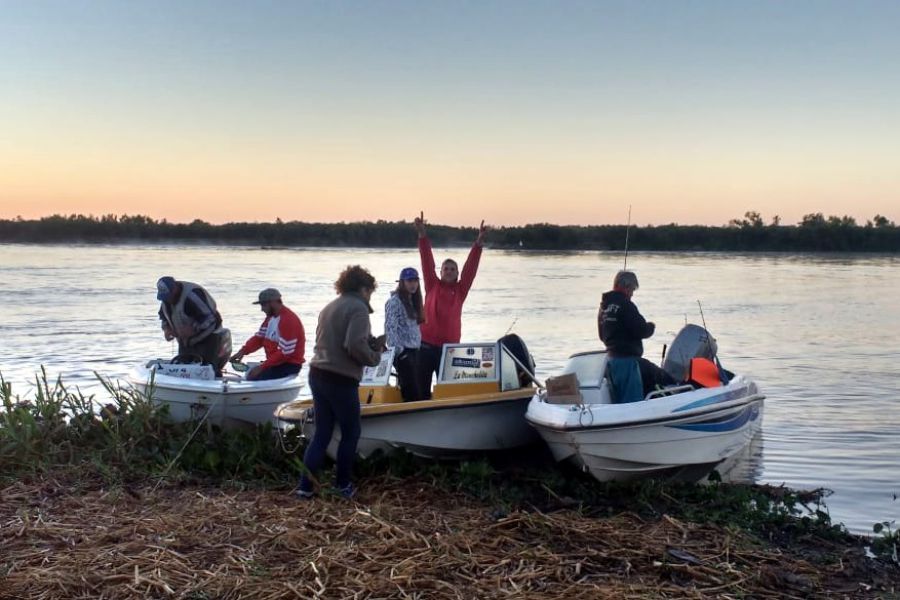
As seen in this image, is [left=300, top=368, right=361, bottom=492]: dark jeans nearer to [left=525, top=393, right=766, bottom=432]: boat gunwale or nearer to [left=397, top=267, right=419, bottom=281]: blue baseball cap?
[left=525, top=393, right=766, bottom=432]: boat gunwale

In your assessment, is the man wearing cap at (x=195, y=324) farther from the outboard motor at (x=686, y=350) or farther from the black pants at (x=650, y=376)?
the outboard motor at (x=686, y=350)

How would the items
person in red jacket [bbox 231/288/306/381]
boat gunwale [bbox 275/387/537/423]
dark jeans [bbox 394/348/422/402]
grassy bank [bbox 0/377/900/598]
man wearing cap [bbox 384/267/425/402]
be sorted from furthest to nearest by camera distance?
person in red jacket [bbox 231/288/306/381]
dark jeans [bbox 394/348/422/402]
man wearing cap [bbox 384/267/425/402]
boat gunwale [bbox 275/387/537/423]
grassy bank [bbox 0/377/900/598]

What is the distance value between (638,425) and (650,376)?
3.38 ft

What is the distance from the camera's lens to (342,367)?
22.0 feet

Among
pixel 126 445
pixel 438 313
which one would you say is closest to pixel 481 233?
pixel 438 313

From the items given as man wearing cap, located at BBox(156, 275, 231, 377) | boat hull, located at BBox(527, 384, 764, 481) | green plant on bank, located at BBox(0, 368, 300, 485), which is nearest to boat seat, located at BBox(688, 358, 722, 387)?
boat hull, located at BBox(527, 384, 764, 481)

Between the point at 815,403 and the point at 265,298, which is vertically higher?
the point at 265,298

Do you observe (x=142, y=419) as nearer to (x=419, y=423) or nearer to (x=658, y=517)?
(x=419, y=423)

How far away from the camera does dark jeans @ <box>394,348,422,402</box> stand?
8.62 metres

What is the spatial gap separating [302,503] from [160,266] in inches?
2053

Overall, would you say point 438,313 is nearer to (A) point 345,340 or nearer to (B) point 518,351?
(B) point 518,351

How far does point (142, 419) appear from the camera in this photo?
335 inches

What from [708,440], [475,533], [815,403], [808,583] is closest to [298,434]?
[475,533]

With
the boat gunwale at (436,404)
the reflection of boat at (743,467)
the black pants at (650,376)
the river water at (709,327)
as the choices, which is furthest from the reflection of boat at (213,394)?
the river water at (709,327)
